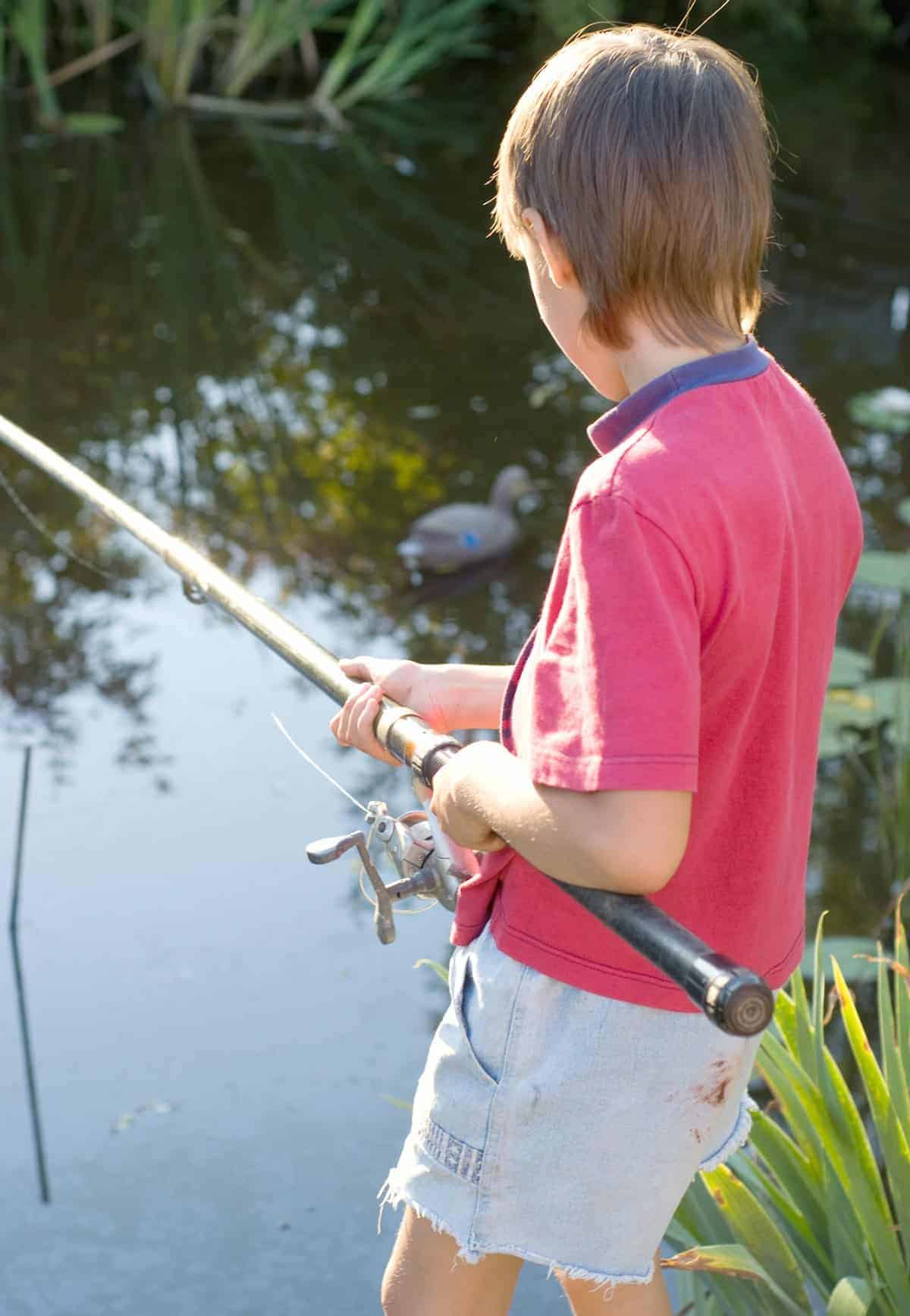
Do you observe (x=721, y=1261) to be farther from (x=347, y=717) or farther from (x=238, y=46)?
(x=238, y=46)

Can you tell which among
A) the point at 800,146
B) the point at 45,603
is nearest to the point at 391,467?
the point at 45,603

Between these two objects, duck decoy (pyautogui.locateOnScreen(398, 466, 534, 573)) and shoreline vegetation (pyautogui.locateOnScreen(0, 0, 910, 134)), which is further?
shoreline vegetation (pyautogui.locateOnScreen(0, 0, 910, 134))

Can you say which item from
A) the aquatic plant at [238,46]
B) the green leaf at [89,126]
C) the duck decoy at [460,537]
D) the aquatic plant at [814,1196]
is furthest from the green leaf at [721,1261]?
the green leaf at [89,126]

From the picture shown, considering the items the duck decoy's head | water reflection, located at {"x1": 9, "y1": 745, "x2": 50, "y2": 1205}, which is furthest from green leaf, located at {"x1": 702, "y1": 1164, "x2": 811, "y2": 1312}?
the duck decoy's head

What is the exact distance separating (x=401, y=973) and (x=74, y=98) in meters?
7.63

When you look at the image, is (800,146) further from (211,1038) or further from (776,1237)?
(776,1237)

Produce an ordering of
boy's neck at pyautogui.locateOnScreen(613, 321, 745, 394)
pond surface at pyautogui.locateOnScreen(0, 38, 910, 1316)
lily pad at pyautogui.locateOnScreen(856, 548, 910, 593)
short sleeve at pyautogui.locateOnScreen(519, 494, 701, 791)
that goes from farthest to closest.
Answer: lily pad at pyautogui.locateOnScreen(856, 548, 910, 593) → pond surface at pyautogui.locateOnScreen(0, 38, 910, 1316) → boy's neck at pyautogui.locateOnScreen(613, 321, 745, 394) → short sleeve at pyautogui.locateOnScreen(519, 494, 701, 791)

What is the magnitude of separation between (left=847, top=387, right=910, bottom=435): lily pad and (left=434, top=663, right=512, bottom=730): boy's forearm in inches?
154

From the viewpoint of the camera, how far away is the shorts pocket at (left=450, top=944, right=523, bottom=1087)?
106cm

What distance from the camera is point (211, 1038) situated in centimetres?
238

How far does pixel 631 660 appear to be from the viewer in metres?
0.88

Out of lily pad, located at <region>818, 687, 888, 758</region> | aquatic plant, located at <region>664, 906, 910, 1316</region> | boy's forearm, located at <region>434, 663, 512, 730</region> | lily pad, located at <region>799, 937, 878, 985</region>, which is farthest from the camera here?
lily pad, located at <region>818, 687, 888, 758</region>

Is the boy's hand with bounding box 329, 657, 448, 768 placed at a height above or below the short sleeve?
below

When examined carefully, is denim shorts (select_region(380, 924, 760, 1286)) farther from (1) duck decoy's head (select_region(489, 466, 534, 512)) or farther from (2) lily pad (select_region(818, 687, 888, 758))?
(1) duck decoy's head (select_region(489, 466, 534, 512))
